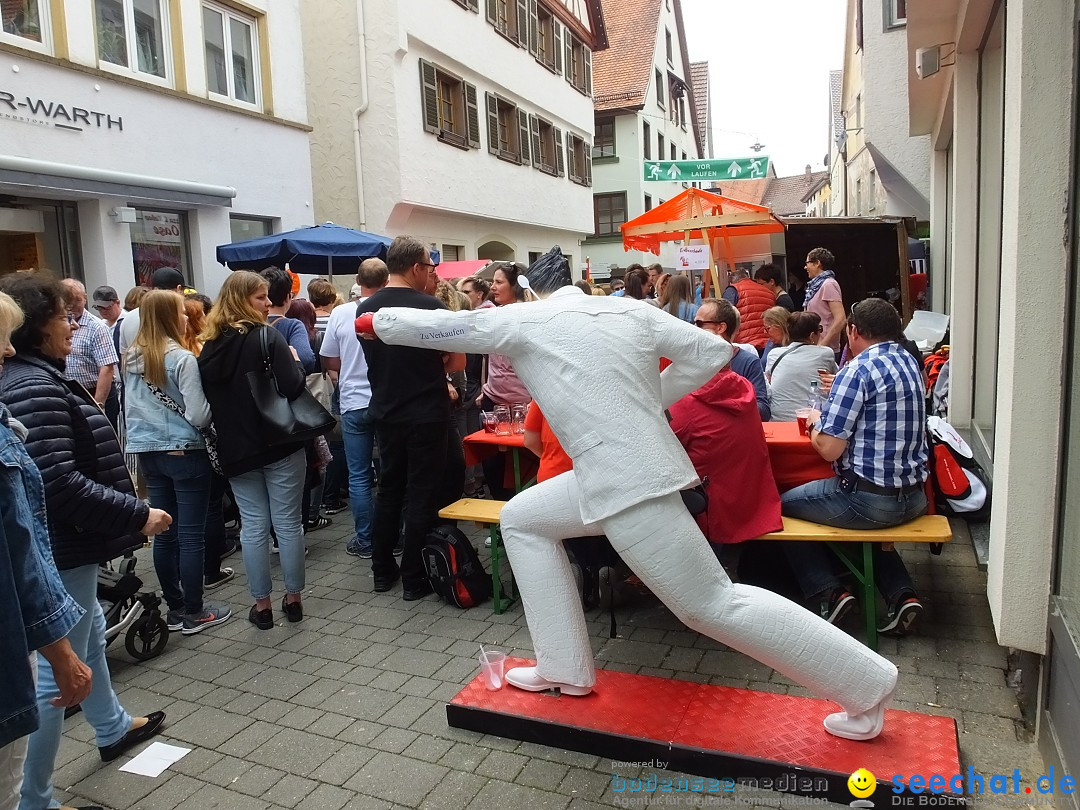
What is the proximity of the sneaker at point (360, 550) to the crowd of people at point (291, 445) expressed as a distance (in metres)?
0.02

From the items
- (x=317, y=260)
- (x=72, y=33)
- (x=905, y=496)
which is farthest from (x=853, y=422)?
(x=72, y=33)

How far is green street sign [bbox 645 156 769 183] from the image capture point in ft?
45.8

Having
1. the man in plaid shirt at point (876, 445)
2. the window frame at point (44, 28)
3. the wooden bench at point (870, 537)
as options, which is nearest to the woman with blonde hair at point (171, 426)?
the wooden bench at point (870, 537)

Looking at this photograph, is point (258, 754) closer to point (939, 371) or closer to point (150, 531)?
point (150, 531)

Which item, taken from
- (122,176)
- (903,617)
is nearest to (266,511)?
(903,617)

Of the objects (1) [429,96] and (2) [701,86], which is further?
(2) [701,86]

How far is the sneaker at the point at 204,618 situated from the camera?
4.69 metres

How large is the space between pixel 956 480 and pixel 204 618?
4.15 meters

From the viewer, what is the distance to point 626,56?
113ft

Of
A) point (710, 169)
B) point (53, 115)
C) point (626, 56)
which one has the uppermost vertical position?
point (626, 56)

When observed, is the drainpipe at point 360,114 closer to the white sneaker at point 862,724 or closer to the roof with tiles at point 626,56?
the white sneaker at point 862,724

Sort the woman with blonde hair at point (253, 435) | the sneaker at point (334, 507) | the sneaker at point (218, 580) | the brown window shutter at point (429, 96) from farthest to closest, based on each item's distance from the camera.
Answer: the brown window shutter at point (429, 96) → the sneaker at point (334, 507) → the sneaker at point (218, 580) → the woman with blonde hair at point (253, 435)

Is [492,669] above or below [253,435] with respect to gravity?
below

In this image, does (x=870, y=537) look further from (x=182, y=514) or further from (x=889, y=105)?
(x=889, y=105)
